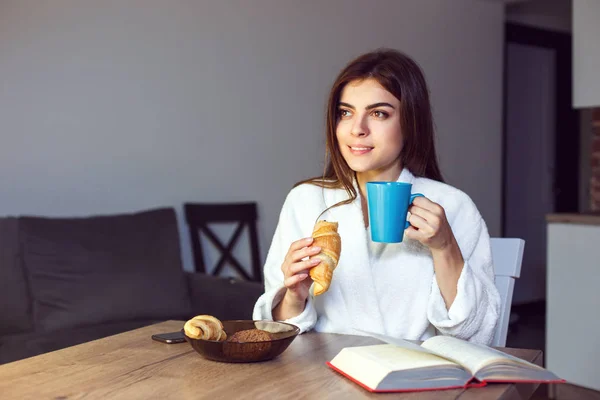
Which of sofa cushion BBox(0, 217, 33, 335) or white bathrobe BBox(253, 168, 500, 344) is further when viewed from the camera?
sofa cushion BBox(0, 217, 33, 335)

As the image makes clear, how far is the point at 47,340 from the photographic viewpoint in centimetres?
272

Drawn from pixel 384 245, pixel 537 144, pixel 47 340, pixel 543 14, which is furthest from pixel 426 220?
pixel 543 14

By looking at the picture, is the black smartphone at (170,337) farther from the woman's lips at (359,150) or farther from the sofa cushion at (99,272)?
the sofa cushion at (99,272)

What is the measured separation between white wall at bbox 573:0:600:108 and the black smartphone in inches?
110

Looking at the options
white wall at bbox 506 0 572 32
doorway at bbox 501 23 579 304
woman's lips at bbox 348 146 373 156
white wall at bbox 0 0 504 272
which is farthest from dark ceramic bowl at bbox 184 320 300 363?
white wall at bbox 506 0 572 32

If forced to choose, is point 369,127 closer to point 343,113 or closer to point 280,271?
point 343,113

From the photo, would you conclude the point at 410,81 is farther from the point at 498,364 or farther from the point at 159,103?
the point at 159,103

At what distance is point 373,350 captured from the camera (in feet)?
3.88

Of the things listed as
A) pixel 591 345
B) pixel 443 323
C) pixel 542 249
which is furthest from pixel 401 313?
pixel 542 249

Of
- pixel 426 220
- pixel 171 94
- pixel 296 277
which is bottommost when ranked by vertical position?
pixel 296 277

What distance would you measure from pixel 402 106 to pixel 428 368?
69cm

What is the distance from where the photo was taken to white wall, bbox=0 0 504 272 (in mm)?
3283

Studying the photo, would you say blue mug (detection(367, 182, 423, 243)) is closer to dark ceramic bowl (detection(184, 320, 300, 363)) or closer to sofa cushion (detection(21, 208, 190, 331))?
dark ceramic bowl (detection(184, 320, 300, 363))

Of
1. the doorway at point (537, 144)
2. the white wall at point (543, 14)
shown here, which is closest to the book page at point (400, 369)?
the doorway at point (537, 144)
